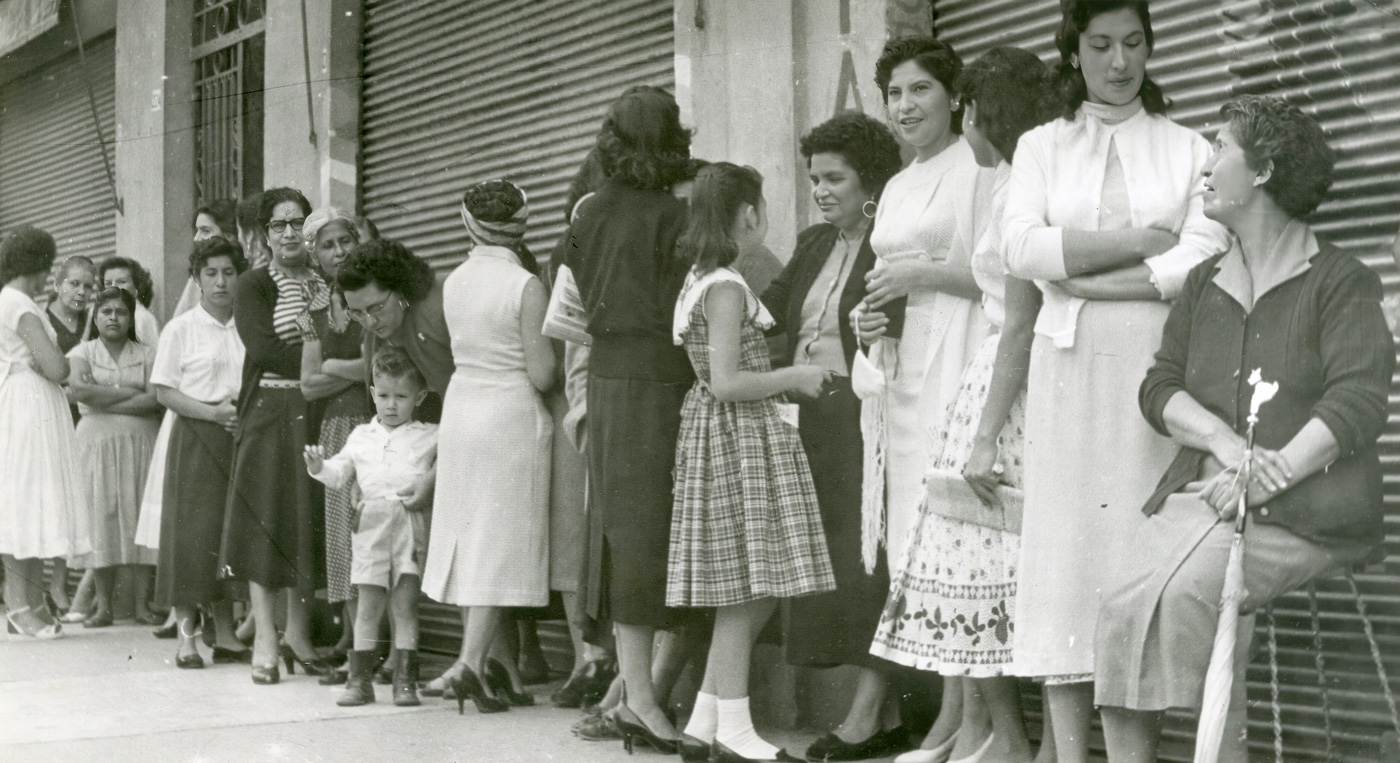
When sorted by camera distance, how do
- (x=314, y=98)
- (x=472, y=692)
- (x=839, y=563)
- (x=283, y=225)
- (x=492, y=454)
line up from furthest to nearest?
(x=314, y=98) < (x=283, y=225) < (x=492, y=454) < (x=472, y=692) < (x=839, y=563)

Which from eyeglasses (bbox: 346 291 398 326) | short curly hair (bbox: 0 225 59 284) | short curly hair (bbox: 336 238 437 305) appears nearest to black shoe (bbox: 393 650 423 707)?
eyeglasses (bbox: 346 291 398 326)

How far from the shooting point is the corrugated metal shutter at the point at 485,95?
6.70 m

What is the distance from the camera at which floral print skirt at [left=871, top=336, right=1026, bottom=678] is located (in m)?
3.97

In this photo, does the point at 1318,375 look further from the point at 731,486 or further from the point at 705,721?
the point at 705,721

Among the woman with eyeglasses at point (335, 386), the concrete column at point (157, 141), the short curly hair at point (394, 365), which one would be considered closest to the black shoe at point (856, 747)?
the short curly hair at point (394, 365)

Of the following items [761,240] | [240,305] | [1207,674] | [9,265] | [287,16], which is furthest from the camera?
[287,16]

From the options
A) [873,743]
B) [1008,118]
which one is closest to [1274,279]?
[1008,118]

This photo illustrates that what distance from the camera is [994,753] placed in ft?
13.5

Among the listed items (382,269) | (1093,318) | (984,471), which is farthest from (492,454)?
(1093,318)

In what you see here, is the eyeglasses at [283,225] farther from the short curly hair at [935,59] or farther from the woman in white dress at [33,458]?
the short curly hair at [935,59]

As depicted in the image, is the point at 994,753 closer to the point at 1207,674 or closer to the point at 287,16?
the point at 1207,674

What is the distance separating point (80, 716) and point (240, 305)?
1664mm

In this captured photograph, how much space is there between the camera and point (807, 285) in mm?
4828

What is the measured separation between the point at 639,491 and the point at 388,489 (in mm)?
1507
